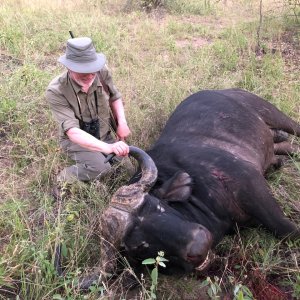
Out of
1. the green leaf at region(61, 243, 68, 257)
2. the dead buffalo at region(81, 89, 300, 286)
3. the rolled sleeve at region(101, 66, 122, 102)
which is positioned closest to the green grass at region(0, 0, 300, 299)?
the green leaf at region(61, 243, 68, 257)

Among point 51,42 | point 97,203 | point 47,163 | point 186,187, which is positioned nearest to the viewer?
point 186,187

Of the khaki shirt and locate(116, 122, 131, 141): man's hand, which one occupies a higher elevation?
the khaki shirt

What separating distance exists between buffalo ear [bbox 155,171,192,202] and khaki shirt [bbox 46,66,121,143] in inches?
51.9

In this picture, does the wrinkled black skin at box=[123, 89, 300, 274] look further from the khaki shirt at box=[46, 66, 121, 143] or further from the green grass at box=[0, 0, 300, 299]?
the khaki shirt at box=[46, 66, 121, 143]

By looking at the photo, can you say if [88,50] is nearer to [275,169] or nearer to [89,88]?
[89,88]

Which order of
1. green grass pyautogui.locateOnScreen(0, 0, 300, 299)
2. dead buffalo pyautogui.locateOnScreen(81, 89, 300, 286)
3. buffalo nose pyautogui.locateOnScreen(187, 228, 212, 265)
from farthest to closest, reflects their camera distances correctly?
green grass pyautogui.locateOnScreen(0, 0, 300, 299)
dead buffalo pyautogui.locateOnScreen(81, 89, 300, 286)
buffalo nose pyautogui.locateOnScreen(187, 228, 212, 265)

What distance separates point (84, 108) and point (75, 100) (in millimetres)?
160

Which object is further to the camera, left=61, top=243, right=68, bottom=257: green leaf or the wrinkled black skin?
left=61, top=243, right=68, bottom=257: green leaf

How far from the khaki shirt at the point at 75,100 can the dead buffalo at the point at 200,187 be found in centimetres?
81

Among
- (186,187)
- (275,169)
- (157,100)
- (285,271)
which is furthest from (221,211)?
(157,100)

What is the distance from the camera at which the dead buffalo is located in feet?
9.99

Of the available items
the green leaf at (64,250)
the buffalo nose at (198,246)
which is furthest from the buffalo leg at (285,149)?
the green leaf at (64,250)

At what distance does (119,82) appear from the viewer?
239 inches

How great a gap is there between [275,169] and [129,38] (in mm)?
4398
